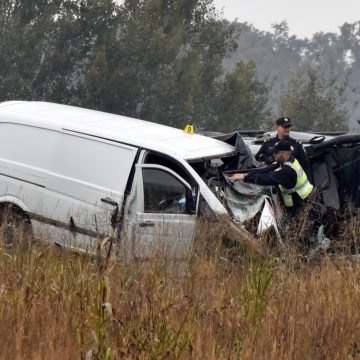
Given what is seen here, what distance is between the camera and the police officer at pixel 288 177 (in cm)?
888

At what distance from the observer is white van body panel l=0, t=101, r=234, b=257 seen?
8016 mm

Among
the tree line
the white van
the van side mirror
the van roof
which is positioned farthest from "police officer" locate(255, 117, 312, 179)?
the tree line

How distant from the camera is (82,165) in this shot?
8398 mm

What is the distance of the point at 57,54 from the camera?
1435 inches

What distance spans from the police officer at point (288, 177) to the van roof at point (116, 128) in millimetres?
546

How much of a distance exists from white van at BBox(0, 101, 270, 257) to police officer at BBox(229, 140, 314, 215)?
1.73 feet

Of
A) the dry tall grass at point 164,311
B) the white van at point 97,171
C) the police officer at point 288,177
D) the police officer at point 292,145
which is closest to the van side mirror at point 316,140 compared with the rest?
the police officer at point 292,145

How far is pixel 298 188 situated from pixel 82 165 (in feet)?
8.23

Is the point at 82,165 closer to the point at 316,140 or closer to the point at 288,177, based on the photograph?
the point at 288,177

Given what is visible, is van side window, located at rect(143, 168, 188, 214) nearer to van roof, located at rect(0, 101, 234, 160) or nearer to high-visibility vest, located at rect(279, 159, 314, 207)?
van roof, located at rect(0, 101, 234, 160)

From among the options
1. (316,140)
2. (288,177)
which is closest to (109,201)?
(288,177)

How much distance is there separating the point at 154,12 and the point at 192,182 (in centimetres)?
3055

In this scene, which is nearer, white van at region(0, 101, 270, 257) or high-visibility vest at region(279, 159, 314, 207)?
white van at region(0, 101, 270, 257)

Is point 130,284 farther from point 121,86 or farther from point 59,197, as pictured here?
point 121,86
